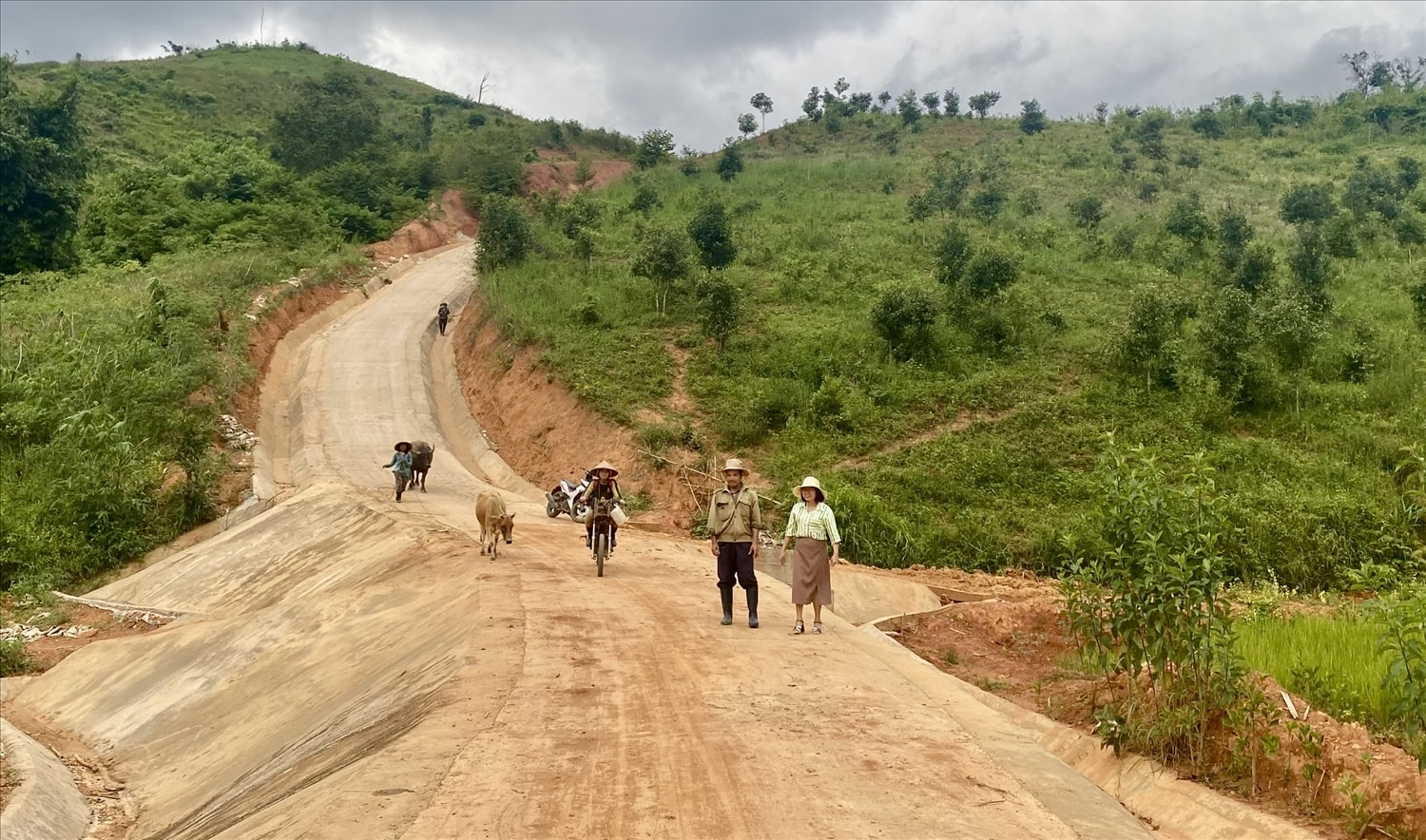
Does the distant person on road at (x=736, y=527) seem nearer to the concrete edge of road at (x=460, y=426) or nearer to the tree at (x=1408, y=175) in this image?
the concrete edge of road at (x=460, y=426)

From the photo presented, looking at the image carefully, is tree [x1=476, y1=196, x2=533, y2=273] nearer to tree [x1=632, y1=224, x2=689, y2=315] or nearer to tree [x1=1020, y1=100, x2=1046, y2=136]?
tree [x1=632, y1=224, x2=689, y2=315]

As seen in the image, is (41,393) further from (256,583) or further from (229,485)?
(256,583)

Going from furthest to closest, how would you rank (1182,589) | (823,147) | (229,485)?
(823,147) → (229,485) → (1182,589)

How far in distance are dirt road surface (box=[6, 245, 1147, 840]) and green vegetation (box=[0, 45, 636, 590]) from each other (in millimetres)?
2622

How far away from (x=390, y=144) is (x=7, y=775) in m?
52.6

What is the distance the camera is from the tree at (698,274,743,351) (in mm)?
25469

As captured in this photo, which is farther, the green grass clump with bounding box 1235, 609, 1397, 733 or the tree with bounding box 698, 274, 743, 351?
the tree with bounding box 698, 274, 743, 351

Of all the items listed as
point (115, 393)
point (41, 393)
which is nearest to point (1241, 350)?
point (115, 393)

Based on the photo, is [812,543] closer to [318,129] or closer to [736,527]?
[736,527]

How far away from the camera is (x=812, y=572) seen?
10109 millimetres

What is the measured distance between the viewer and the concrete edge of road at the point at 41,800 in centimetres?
891

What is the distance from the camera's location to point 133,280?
30656 mm

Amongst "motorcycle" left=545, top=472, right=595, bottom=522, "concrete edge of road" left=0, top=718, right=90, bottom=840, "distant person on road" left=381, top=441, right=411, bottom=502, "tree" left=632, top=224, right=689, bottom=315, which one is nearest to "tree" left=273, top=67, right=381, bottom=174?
"tree" left=632, top=224, right=689, bottom=315

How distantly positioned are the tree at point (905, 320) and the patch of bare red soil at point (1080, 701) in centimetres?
926
